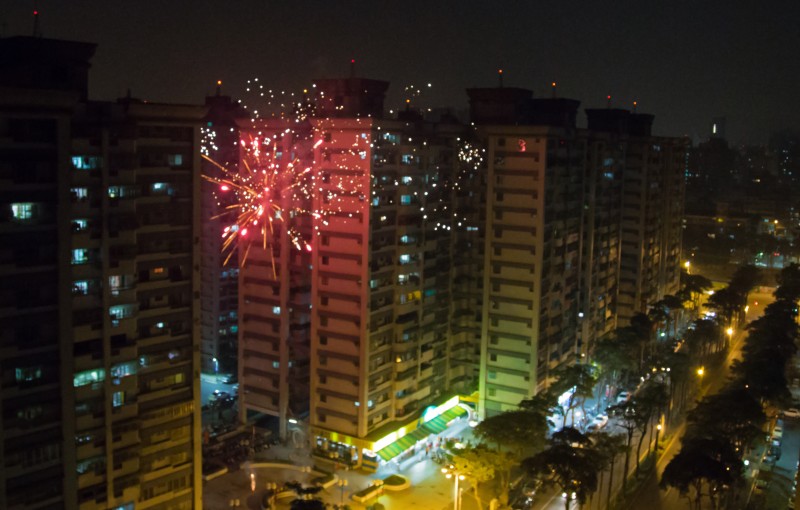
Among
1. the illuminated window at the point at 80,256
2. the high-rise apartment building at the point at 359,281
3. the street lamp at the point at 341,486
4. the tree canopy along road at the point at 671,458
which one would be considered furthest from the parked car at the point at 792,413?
the illuminated window at the point at 80,256

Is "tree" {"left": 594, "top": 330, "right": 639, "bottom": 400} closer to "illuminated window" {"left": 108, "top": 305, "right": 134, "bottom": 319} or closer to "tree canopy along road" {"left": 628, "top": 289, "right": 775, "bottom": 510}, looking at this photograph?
"tree canopy along road" {"left": 628, "top": 289, "right": 775, "bottom": 510}

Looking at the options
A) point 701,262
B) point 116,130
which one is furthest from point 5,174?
point 701,262

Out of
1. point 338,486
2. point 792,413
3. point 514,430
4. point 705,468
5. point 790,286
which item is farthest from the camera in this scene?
point 790,286

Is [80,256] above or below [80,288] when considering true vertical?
above

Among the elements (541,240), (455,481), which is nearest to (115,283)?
(455,481)

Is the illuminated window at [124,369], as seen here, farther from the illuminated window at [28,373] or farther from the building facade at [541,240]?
the building facade at [541,240]

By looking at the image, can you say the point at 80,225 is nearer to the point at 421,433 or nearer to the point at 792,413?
the point at 421,433

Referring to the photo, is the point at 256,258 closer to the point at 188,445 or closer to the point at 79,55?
the point at 188,445

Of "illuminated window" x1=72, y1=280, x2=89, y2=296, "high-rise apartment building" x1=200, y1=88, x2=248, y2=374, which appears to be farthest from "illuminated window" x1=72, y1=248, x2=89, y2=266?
"high-rise apartment building" x1=200, y1=88, x2=248, y2=374
